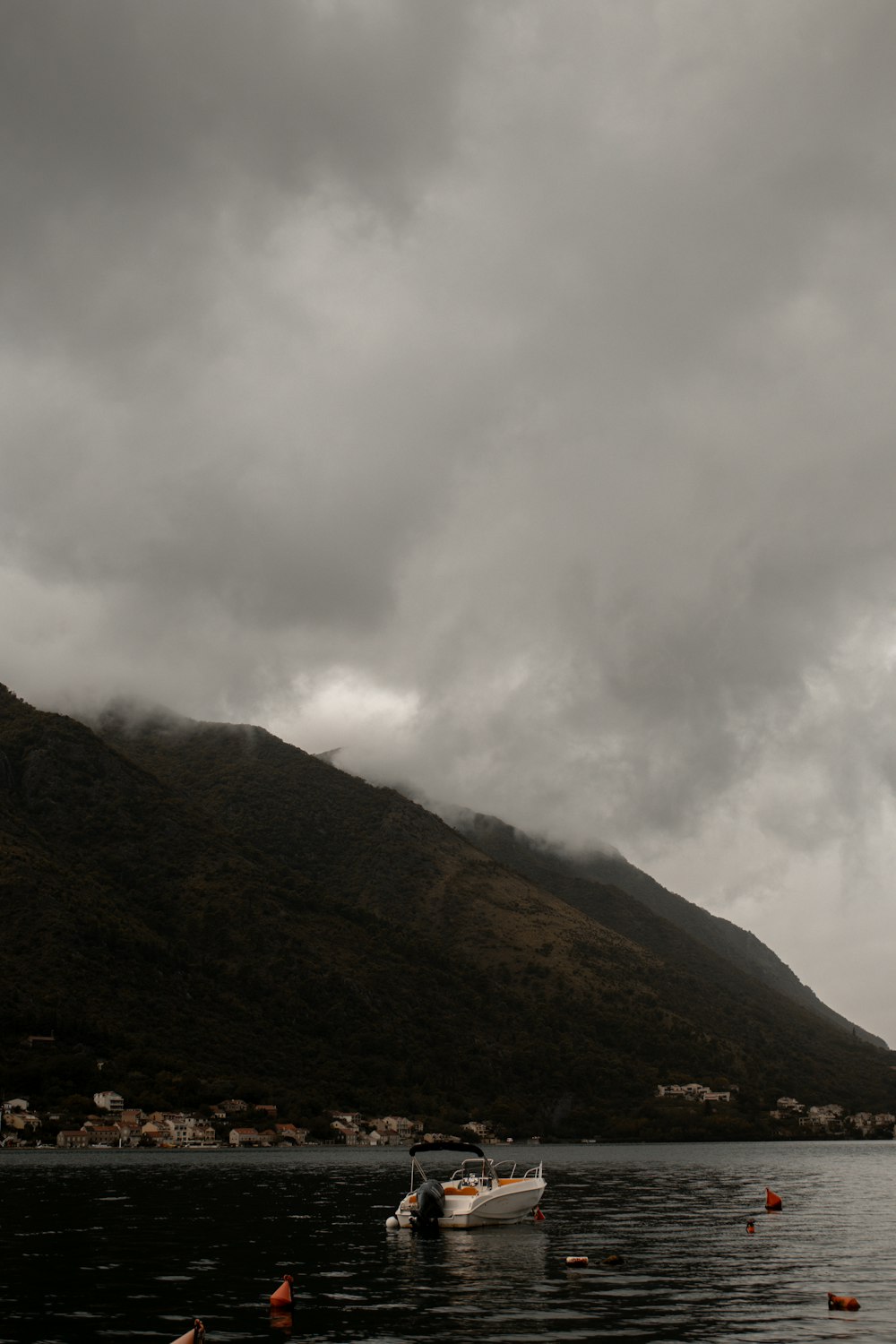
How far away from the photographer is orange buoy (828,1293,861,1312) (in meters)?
48.1

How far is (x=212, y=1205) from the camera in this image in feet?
325

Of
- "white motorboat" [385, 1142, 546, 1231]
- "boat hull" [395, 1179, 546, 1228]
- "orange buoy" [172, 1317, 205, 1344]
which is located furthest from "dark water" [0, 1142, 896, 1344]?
"orange buoy" [172, 1317, 205, 1344]

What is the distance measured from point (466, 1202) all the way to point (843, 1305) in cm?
3829

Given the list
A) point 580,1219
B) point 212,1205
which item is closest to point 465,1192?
point 580,1219

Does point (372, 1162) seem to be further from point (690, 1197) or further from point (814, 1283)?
point (814, 1283)

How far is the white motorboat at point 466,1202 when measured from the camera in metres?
78.6

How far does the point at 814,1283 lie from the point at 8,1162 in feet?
452

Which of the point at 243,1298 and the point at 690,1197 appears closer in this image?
the point at 243,1298

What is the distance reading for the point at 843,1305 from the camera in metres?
48.2

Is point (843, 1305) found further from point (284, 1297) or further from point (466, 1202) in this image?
point (466, 1202)

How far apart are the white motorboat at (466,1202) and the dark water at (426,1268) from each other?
1409 mm

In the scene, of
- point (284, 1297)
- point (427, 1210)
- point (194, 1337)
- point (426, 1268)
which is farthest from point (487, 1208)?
point (194, 1337)

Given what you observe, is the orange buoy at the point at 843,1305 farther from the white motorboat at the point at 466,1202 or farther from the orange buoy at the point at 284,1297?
the white motorboat at the point at 466,1202

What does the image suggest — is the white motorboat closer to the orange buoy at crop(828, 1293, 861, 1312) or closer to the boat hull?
the boat hull
